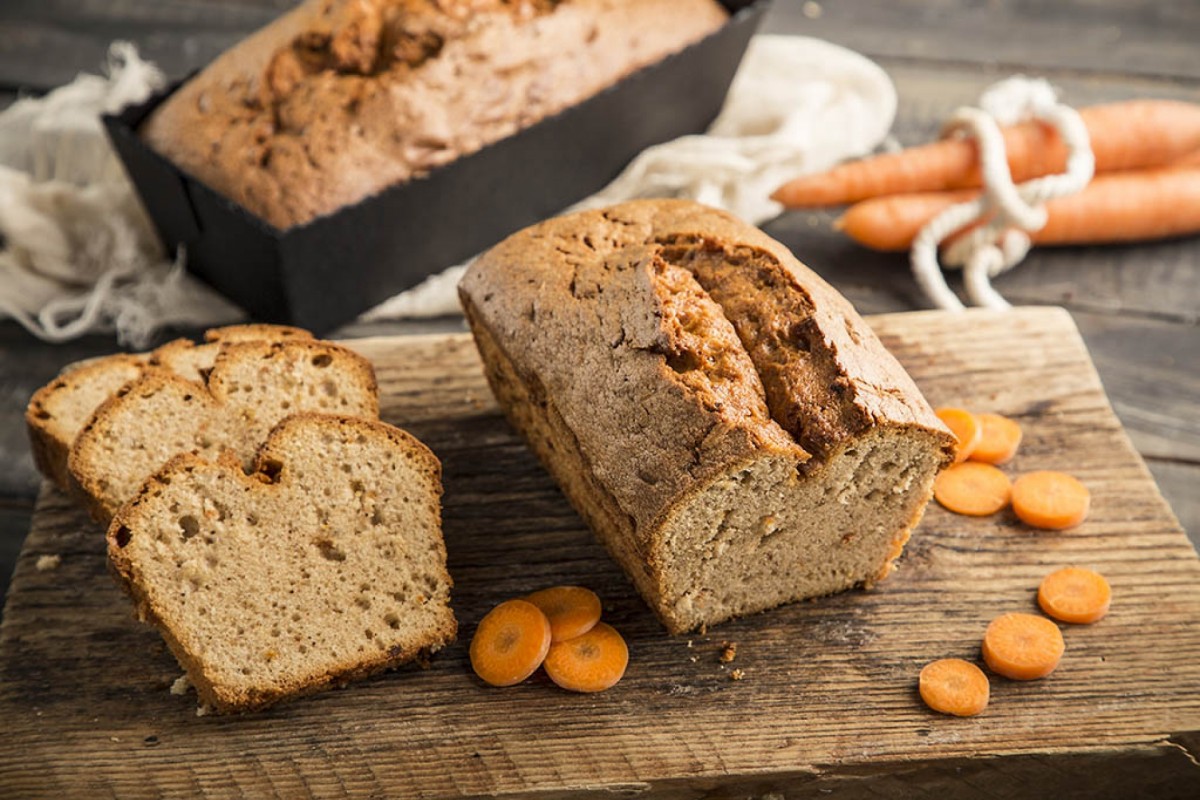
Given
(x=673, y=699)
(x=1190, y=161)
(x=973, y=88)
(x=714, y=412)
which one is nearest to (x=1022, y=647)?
(x=673, y=699)

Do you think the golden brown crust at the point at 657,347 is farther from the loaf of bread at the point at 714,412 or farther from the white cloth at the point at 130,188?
the white cloth at the point at 130,188

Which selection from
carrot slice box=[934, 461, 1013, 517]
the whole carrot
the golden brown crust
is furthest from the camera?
the whole carrot

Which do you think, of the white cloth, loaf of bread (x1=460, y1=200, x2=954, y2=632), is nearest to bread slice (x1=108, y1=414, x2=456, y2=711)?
loaf of bread (x1=460, y1=200, x2=954, y2=632)

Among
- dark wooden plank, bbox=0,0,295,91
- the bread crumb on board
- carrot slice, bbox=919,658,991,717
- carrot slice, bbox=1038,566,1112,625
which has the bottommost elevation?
the bread crumb on board

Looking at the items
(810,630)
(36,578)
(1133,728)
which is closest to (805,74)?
(810,630)

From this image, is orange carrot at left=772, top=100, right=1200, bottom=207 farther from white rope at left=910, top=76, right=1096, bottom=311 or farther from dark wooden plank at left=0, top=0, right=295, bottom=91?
dark wooden plank at left=0, top=0, right=295, bottom=91

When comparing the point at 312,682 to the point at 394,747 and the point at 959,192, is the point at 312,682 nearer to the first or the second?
the point at 394,747

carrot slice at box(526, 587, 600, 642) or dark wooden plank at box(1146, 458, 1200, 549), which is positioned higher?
dark wooden plank at box(1146, 458, 1200, 549)

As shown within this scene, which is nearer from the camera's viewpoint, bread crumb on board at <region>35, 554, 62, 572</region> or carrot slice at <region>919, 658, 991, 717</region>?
carrot slice at <region>919, 658, 991, 717</region>
